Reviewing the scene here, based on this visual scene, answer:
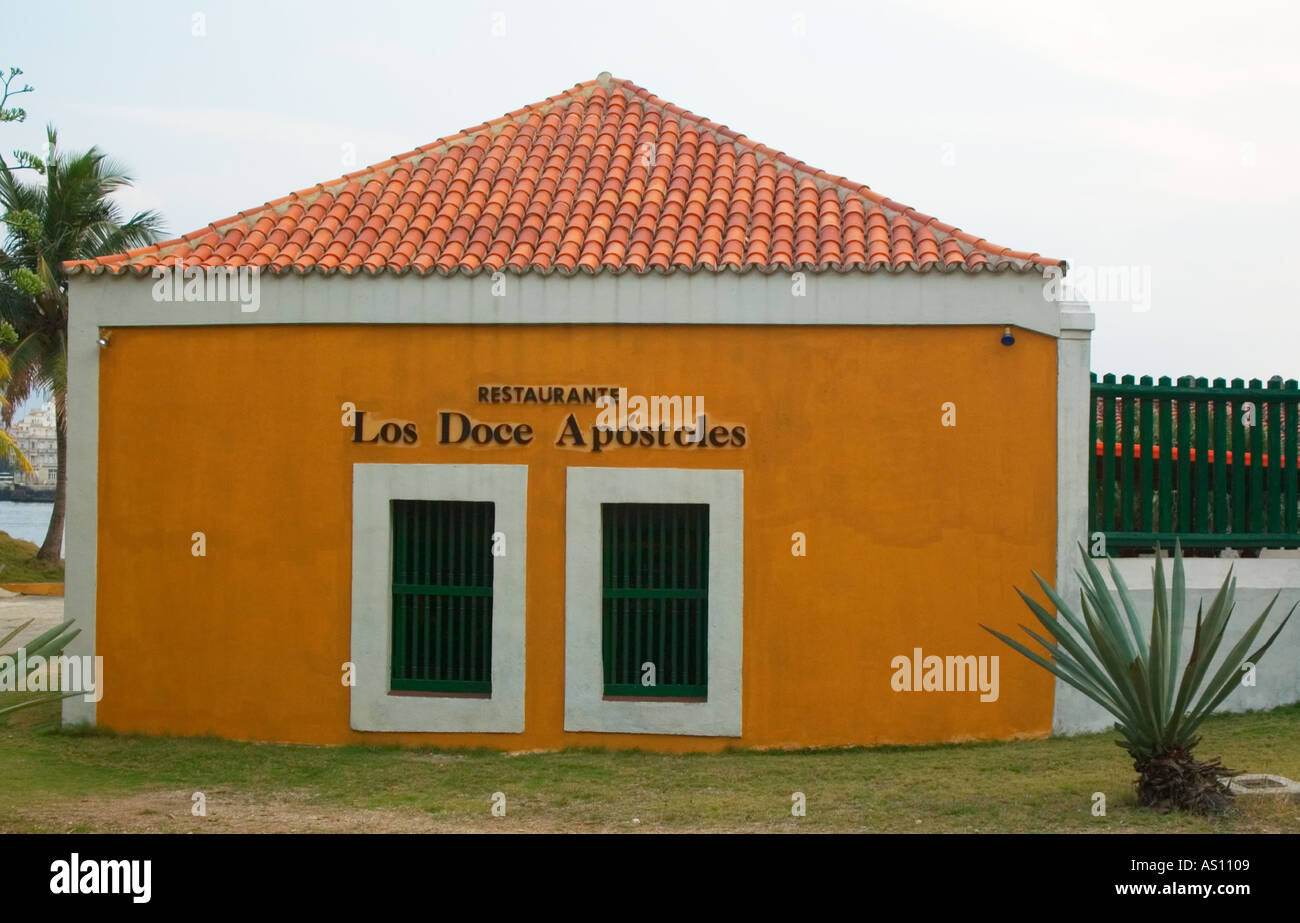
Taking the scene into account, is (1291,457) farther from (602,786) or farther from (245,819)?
(245,819)

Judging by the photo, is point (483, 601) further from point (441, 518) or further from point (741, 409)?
point (741, 409)

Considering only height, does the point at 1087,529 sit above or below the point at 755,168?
below

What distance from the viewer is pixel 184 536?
11398mm

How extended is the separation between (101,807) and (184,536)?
10.4 ft

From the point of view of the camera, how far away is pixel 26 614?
23109mm

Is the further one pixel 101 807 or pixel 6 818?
pixel 101 807

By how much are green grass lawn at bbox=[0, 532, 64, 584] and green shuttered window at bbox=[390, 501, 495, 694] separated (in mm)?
21655

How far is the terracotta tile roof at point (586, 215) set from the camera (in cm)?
1118

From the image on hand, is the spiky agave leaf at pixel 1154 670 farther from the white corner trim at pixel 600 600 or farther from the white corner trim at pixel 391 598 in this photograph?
the white corner trim at pixel 391 598

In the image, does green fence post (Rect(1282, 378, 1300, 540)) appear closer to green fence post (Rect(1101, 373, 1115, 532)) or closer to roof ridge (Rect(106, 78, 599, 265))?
green fence post (Rect(1101, 373, 1115, 532))

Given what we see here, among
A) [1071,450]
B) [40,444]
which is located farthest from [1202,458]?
[40,444]

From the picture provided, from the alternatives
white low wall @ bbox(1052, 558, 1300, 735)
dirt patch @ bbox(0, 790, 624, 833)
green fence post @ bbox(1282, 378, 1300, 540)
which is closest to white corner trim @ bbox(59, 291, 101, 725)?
dirt patch @ bbox(0, 790, 624, 833)

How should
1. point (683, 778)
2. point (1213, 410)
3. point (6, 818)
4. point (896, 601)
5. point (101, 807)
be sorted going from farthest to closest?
point (1213, 410) → point (896, 601) → point (683, 778) → point (101, 807) → point (6, 818)

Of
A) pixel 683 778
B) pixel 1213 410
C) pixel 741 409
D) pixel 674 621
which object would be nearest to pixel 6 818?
pixel 683 778
